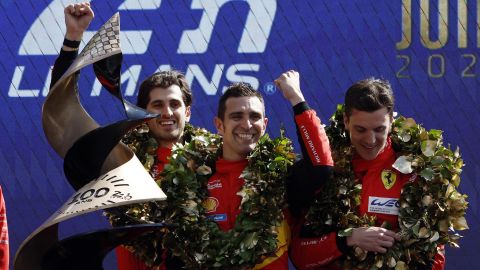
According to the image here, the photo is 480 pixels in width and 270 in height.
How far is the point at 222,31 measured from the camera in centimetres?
525

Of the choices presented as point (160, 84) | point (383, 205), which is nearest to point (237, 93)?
point (160, 84)

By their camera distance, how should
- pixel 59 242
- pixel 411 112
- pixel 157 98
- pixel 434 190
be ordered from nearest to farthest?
pixel 59 242, pixel 434 190, pixel 157 98, pixel 411 112

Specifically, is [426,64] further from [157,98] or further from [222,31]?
[157,98]

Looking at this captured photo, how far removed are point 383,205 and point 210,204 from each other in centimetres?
71

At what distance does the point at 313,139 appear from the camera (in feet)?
11.1

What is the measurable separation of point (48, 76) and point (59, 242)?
7.32 ft

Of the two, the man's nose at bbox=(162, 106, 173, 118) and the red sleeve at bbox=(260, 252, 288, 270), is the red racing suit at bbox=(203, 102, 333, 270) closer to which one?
the red sleeve at bbox=(260, 252, 288, 270)

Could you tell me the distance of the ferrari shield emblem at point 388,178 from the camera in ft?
11.7

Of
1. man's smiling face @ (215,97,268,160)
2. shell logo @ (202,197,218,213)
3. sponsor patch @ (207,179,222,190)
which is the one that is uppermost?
man's smiling face @ (215,97,268,160)

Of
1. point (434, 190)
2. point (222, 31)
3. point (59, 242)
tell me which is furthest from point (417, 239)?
point (222, 31)

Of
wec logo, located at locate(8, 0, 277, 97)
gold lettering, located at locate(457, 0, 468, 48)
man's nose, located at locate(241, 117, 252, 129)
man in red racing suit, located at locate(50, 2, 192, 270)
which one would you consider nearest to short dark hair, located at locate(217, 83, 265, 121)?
man's nose, located at locate(241, 117, 252, 129)

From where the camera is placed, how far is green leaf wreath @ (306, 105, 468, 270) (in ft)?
11.1

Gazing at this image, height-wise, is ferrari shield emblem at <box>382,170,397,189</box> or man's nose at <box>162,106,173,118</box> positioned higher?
ferrari shield emblem at <box>382,170,397,189</box>

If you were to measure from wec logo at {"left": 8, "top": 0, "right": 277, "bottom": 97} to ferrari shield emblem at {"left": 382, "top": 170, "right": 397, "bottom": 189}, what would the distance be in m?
1.74
